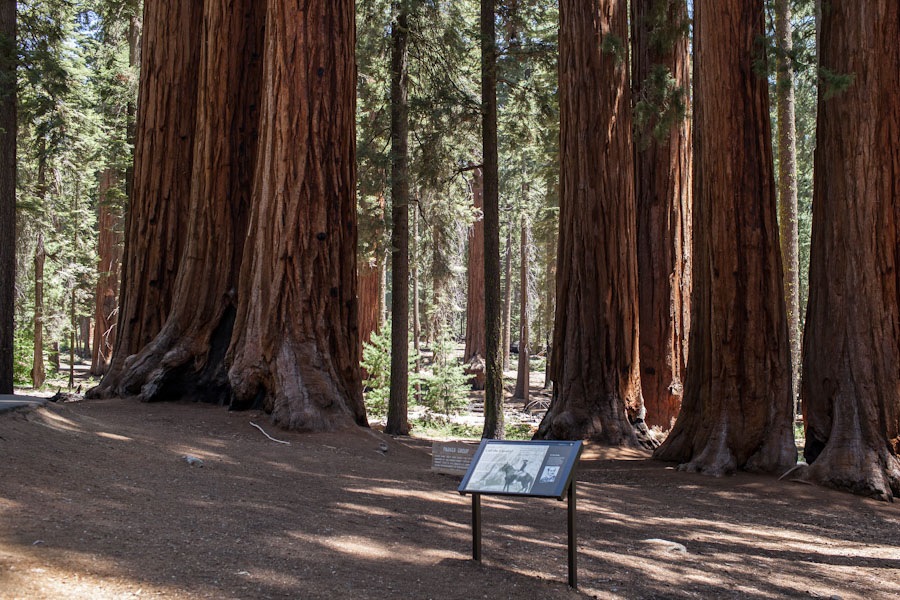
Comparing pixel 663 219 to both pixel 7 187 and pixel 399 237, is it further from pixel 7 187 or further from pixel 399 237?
pixel 7 187

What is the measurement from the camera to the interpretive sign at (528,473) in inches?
159

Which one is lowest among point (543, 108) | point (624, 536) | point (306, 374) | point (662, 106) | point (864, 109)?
point (624, 536)

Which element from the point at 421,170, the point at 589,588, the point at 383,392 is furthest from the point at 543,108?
the point at 589,588

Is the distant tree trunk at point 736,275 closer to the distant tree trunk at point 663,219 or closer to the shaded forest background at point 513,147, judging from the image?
the shaded forest background at point 513,147

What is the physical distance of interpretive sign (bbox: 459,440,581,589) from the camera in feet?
13.3

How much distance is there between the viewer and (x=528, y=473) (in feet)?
13.7

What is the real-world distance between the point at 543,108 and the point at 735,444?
27.0 feet

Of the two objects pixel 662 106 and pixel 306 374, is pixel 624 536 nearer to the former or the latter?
pixel 306 374

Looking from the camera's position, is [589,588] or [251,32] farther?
[251,32]

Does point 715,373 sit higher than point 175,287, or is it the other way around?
point 175,287

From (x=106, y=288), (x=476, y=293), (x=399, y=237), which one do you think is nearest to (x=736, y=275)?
(x=399, y=237)

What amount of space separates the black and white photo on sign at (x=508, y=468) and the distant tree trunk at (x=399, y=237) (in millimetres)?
10498

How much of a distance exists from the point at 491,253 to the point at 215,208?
192 inches

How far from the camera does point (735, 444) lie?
8.48m
